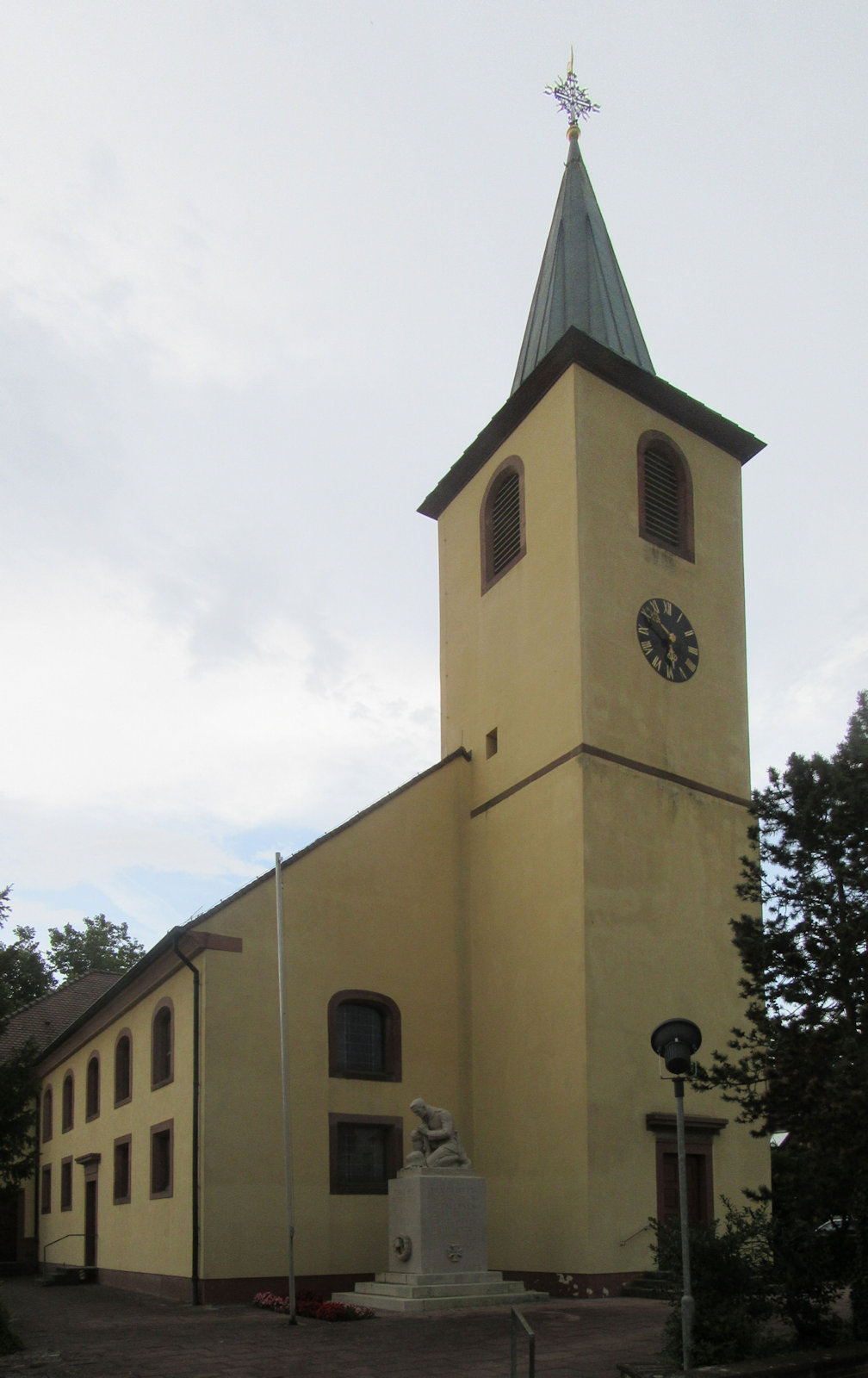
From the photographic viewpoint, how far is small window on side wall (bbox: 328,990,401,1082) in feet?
67.7

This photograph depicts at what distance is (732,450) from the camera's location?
26.0m

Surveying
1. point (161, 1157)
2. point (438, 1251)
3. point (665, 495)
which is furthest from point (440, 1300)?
point (665, 495)

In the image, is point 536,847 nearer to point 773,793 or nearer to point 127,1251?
point 773,793

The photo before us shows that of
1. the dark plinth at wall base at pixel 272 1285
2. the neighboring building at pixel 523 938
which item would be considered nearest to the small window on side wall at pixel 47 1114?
the neighboring building at pixel 523 938

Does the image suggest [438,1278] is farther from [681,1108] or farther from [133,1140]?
[133,1140]

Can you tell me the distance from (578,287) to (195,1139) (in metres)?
18.9

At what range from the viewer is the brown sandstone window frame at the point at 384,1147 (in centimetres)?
1980

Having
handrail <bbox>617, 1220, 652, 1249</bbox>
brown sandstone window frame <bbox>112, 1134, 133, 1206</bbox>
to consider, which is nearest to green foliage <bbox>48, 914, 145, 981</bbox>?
brown sandstone window frame <bbox>112, 1134, 133, 1206</bbox>

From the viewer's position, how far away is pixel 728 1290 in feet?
35.9

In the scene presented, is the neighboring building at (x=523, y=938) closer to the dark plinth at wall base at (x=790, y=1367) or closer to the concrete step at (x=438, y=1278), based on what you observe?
the concrete step at (x=438, y=1278)

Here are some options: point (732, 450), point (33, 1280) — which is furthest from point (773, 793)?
point (33, 1280)

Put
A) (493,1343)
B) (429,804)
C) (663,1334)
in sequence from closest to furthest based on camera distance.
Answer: (663,1334)
(493,1343)
(429,804)

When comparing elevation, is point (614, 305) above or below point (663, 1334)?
above

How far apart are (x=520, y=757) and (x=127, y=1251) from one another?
11427mm
